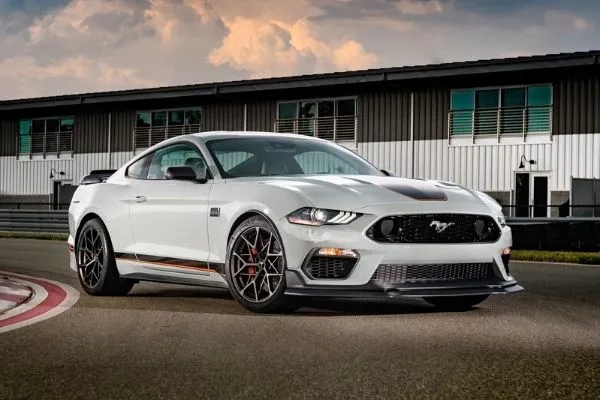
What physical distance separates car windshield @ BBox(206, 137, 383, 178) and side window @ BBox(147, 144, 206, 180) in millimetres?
268

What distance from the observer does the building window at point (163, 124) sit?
1473 inches

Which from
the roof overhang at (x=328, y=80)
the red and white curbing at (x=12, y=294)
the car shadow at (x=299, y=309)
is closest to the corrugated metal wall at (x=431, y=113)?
the roof overhang at (x=328, y=80)

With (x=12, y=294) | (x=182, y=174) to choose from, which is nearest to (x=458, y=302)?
(x=182, y=174)

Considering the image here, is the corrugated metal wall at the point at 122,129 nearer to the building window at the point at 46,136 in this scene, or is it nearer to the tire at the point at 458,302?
the building window at the point at 46,136

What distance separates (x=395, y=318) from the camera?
25.2 feet

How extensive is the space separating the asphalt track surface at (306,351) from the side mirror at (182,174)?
47.4 inches

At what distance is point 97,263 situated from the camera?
932cm

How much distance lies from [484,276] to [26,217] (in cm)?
2633

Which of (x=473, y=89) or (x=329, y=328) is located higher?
(x=473, y=89)

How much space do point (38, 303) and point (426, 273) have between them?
3924 millimetres

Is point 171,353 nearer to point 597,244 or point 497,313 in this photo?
point 497,313

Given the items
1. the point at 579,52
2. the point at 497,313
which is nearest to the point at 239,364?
the point at 497,313

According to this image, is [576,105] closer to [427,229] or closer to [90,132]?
[90,132]

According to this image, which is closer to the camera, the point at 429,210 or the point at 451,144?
the point at 429,210
